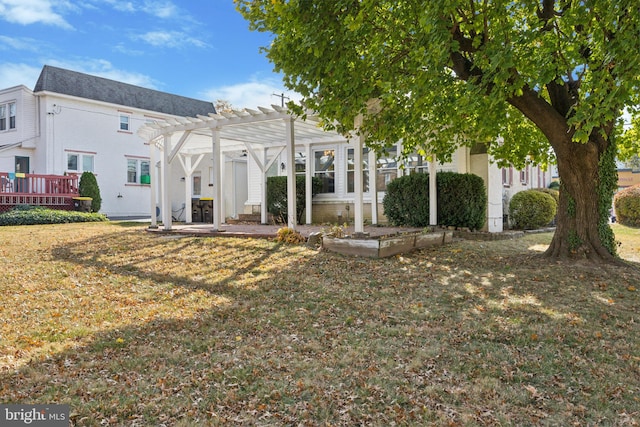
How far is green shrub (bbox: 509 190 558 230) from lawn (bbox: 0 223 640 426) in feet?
21.1

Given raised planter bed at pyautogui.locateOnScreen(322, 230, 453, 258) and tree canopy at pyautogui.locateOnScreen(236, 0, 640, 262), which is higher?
tree canopy at pyautogui.locateOnScreen(236, 0, 640, 262)

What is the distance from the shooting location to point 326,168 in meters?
15.0

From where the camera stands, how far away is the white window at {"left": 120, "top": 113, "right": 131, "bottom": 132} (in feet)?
76.0

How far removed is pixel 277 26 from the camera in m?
7.28

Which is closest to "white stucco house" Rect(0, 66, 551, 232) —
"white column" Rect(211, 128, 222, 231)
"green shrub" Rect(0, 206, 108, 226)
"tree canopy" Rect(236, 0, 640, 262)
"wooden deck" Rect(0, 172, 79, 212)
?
"white column" Rect(211, 128, 222, 231)

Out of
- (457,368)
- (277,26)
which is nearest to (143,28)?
(277,26)

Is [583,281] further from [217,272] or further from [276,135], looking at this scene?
[276,135]

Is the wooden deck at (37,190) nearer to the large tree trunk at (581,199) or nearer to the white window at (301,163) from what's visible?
the white window at (301,163)

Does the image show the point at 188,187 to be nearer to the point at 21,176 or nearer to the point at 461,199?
the point at 21,176

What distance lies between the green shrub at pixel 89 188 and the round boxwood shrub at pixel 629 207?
2142cm

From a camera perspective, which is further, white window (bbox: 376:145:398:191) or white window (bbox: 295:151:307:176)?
white window (bbox: 295:151:307:176)

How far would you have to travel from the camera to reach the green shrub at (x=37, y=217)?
1535 centimetres

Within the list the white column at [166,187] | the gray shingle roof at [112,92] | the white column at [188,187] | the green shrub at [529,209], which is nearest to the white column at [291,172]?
the white column at [166,187]

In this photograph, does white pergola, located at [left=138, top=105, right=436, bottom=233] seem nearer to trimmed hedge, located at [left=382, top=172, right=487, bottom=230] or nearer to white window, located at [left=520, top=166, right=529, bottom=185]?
trimmed hedge, located at [left=382, top=172, right=487, bottom=230]
